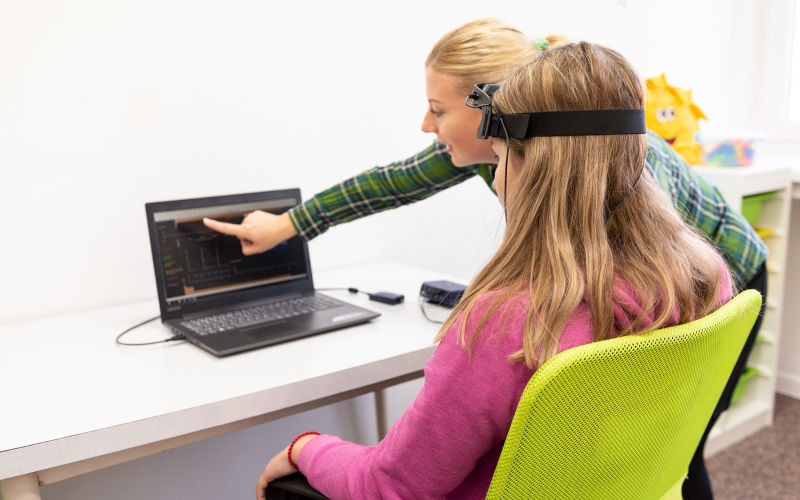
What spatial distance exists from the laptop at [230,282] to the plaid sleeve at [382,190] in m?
0.07

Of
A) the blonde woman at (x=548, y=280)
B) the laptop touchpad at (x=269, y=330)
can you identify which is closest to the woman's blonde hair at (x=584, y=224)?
the blonde woman at (x=548, y=280)

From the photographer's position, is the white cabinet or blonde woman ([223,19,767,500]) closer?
blonde woman ([223,19,767,500])

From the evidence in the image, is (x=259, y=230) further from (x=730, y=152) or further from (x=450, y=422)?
(x=730, y=152)

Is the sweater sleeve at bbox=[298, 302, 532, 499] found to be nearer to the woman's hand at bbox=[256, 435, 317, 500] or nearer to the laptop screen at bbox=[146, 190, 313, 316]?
the woman's hand at bbox=[256, 435, 317, 500]

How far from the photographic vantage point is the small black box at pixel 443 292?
4.66 ft

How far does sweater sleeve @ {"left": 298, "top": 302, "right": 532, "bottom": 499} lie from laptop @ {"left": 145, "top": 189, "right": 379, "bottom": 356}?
1.68ft

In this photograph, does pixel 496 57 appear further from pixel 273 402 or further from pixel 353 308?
pixel 273 402

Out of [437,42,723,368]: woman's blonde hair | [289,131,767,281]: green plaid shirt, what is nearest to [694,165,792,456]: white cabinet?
[289,131,767,281]: green plaid shirt

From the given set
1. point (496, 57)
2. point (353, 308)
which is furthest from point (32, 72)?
point (496, 57)

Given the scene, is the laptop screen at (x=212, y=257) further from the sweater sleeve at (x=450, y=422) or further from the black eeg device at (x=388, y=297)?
the sweater sleeve at (x=450, y=422)

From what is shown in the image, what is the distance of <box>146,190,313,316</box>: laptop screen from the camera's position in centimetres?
138

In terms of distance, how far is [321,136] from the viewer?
1789 mm

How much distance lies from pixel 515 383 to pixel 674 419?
178 millimetres

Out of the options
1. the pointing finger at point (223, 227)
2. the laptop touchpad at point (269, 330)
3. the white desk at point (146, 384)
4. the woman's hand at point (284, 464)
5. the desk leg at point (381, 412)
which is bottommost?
the desk leg at point (381, 412)
